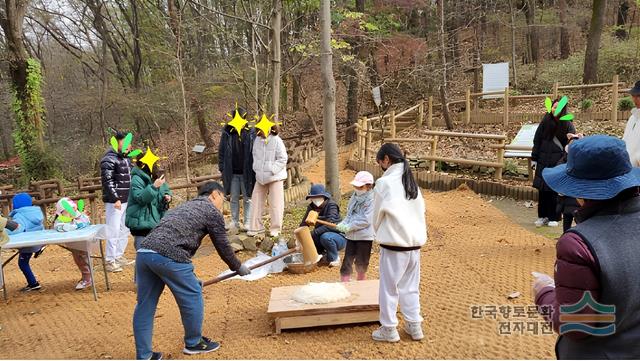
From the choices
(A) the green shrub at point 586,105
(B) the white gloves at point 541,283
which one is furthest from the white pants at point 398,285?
(A) the green shrub at point 586,105

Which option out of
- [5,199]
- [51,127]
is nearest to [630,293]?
[5,199]

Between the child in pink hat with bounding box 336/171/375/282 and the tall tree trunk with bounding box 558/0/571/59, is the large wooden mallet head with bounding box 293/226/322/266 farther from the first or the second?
the tall tree trunk with bounding box 558/0/571/59

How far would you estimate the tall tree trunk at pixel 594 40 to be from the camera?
16.2m

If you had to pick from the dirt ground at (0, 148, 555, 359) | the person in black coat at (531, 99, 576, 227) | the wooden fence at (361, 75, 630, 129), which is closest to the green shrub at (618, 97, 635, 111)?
the wooden fence at (361, 75, 630, 129)

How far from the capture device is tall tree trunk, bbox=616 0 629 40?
77.4 feet

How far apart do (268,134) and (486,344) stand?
4.34 meters

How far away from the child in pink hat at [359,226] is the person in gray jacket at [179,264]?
1.49 m

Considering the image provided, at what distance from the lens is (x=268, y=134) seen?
6871mm

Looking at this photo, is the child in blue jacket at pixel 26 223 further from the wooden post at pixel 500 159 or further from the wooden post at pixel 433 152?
the wooden post at pixel 500 159

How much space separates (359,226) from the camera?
4.77 m

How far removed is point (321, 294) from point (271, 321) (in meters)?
0.60

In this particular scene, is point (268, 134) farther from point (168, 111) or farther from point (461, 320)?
point (168, 111)

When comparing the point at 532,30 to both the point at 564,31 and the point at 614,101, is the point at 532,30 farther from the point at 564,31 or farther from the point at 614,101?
the point at 614,101

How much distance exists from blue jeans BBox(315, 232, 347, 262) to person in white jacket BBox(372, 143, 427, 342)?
2200 mm
